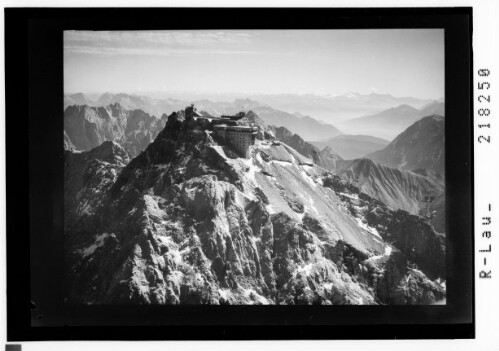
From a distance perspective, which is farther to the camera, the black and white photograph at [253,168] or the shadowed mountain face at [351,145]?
the shadowed mountain face at [351,145]

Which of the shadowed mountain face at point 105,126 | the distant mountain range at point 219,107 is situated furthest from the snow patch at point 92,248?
the distant mountain range at point 219,107

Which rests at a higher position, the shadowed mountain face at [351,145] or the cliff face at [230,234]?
the shadowed mountain face at [351,145]

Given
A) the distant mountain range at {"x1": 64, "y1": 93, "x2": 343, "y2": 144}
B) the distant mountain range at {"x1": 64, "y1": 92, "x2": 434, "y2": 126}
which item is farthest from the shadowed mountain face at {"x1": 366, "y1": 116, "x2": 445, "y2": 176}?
the distant mountain range at {"x1": 64, "y1": 93, "x2": 343, "y2": 144}

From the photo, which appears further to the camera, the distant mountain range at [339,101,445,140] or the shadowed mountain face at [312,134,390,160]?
the shadowed mountain face at [312,134,390,160]

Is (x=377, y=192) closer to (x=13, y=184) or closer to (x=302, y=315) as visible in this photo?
(x=302, y=315)

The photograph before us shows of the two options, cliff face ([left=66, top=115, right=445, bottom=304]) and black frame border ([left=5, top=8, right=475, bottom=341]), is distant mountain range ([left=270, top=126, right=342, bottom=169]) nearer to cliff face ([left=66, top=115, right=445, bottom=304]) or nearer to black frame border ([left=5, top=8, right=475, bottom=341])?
cliff face ([left=66, top=115, right=445, bottom=304])

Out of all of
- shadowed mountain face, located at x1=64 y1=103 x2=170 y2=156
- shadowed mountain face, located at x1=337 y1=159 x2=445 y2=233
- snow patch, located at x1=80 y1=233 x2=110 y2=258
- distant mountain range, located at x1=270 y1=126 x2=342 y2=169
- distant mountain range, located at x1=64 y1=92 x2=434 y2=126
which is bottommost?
snow patch, located at x1=80 y1=233 x2=110 y2=258

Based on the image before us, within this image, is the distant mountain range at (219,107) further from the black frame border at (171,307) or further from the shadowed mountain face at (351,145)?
the black frame border at (171,307)
